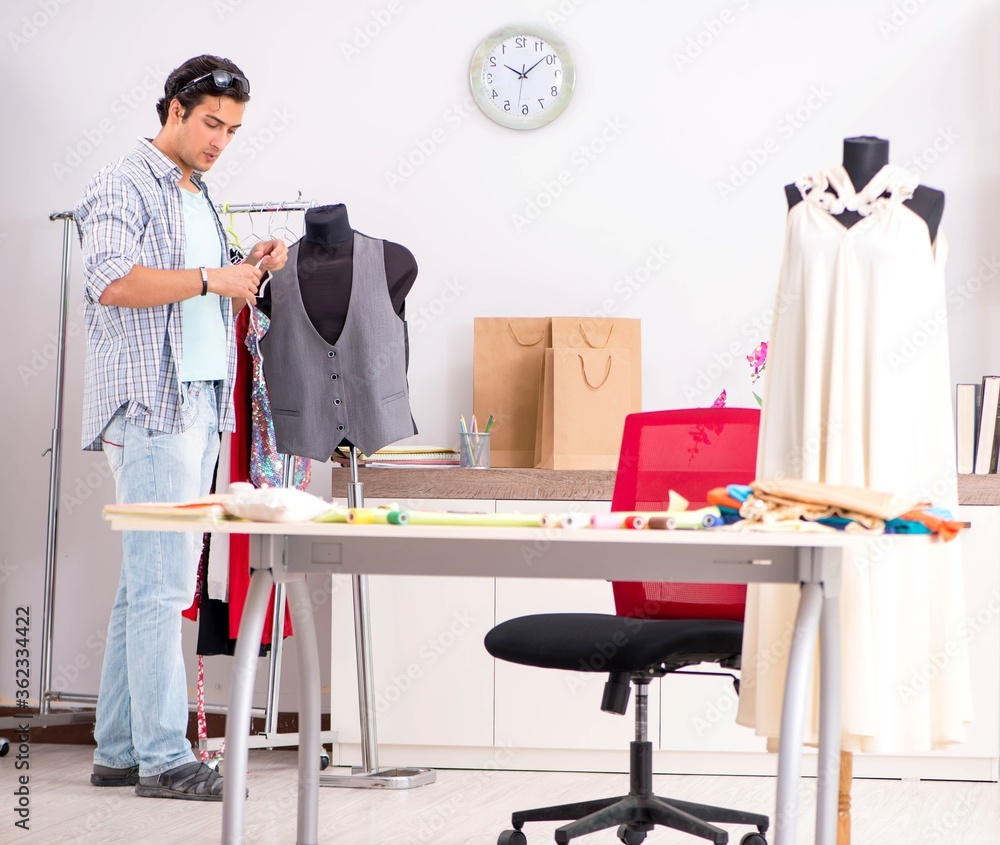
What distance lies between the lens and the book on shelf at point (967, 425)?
300cm

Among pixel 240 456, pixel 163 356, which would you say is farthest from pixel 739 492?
pixel 240 456

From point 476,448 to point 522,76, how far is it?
1156 millimetres

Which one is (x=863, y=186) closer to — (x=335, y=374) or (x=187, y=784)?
(x=335, y=374)

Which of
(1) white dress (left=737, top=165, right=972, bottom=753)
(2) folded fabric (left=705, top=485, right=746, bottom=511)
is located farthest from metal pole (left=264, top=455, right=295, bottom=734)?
(2) folded fabric (left=705, top=485, right=746, bottom=511)

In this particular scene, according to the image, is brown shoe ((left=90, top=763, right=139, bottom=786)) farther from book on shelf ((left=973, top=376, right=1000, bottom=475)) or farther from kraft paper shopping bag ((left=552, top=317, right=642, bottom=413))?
book on shelf ((left=973, top=376, right=1000, bottom=475))

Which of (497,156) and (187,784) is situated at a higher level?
(497,156)

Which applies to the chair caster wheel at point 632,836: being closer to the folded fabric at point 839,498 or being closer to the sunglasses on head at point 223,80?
the folded fabric at point 839,498

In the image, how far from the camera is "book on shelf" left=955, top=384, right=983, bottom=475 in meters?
3.00

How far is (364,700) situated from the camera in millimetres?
2871

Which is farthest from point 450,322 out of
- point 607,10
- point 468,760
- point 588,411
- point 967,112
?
point 967,112

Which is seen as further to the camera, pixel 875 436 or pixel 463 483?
pixel 463 483

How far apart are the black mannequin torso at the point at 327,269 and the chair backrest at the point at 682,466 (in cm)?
83

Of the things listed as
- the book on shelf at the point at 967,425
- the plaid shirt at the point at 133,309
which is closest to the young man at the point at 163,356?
the plaid shirt at the point at 133,309

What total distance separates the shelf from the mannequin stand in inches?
6.3
